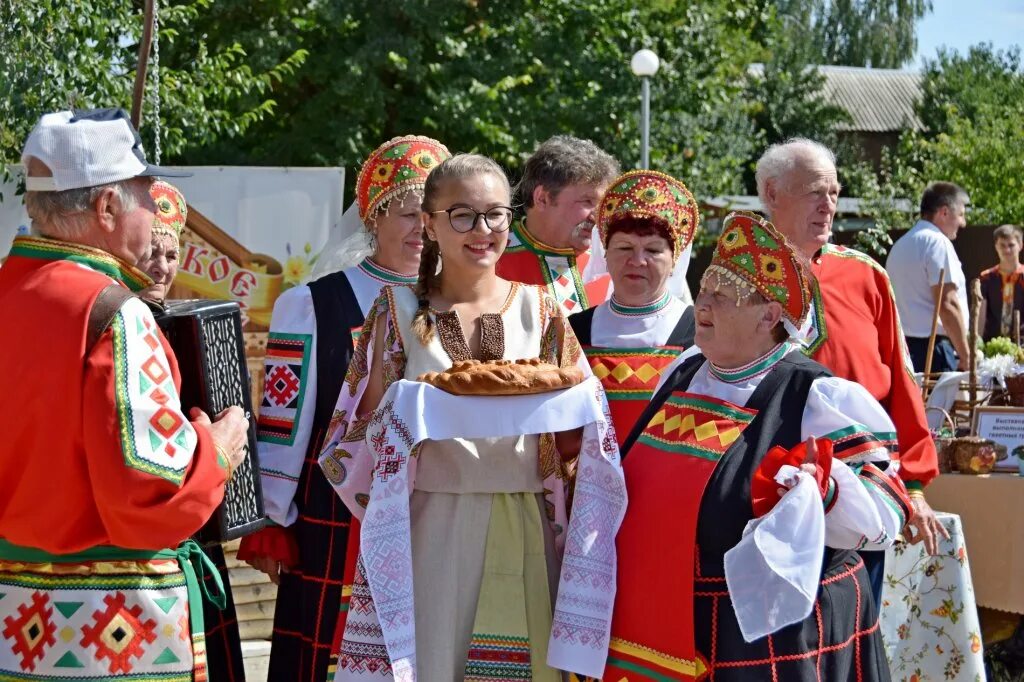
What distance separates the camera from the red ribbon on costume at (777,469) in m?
2.69

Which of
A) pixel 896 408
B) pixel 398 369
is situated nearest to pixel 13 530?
pixel 398 369

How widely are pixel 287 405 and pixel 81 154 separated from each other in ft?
3.54

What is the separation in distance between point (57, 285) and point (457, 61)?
37.4 feet

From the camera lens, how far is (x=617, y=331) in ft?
12.0

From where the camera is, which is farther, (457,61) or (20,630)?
(457,61)

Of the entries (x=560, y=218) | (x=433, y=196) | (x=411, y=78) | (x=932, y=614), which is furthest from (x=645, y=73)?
(x=433, y=196)

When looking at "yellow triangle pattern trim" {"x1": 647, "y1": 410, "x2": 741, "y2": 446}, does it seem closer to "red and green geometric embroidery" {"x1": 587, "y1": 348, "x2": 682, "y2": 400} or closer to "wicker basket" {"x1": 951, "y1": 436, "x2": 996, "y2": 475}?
"red and green geometric embroidery" {"x1": 587, "y1": 348, "x2": 682, "y2": 400}

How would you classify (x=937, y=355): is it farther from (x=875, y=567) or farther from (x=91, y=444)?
(x=91, y=444)

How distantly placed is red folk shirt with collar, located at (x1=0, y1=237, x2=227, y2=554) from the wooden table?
324cm

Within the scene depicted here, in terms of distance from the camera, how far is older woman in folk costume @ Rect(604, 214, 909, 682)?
2.68 metres

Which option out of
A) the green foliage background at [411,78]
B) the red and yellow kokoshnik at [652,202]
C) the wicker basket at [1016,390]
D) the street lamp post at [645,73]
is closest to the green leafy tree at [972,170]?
the green foliage background at [411,78]

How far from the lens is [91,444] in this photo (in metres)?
2.66

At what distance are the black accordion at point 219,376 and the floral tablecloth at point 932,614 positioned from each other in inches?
95.1

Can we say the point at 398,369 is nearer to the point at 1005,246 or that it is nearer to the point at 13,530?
the point at 13,530
